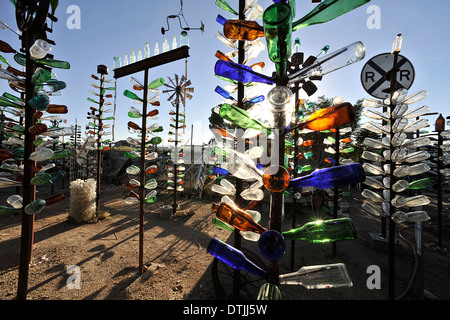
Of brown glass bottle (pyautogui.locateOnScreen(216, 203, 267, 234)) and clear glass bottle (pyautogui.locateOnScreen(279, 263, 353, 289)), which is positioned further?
brown glass bottle (pyautogui.locateOnScreen(216, 203, 267, 234))

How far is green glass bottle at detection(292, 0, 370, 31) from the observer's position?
68 cm

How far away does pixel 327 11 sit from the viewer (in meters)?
0.71

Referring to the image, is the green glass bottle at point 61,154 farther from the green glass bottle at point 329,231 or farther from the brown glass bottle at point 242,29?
the green glass bottle at point 329,231

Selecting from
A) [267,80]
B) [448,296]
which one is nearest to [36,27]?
[267,80]

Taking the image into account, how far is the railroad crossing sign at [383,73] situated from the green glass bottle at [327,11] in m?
2.43

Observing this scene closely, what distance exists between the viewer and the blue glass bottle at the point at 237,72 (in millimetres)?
812

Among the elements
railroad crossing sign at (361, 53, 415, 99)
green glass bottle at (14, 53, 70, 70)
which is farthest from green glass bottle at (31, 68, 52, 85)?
railroad crossing sign at (361, 53, 415, 99)

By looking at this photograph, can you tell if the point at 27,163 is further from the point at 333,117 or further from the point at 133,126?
the point at 333,117

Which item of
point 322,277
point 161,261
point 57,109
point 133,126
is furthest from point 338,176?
point 161,261

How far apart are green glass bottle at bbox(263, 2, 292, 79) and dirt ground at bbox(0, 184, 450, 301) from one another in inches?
106

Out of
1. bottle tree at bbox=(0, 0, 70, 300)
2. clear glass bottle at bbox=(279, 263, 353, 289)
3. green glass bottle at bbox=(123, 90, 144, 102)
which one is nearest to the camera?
clear glass bottle at bbox=(279, 263, 353, 289)

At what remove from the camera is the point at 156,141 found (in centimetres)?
266

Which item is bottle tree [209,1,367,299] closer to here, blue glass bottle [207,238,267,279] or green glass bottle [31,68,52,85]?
blue glass bottle [207,238,267,279]

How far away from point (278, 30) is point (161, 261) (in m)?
4.17
